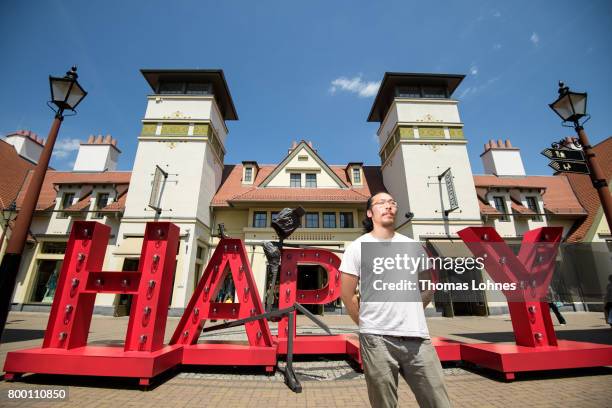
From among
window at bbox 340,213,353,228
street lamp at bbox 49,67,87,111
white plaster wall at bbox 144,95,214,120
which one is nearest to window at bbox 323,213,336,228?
window at bbox 340,213,353,228

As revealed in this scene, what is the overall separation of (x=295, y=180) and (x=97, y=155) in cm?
1683

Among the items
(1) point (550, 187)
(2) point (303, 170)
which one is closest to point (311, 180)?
(2) point (303, 170)

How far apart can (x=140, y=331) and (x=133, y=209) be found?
1527 centimetres

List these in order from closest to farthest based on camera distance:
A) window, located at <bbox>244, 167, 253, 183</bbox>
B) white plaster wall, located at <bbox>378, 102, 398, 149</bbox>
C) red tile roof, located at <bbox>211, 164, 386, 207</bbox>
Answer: red tile roof, located at <bbox>211, 164, 386, 207</bbox>
white plaster wall, located at <bbox>378, 102, 398, 149</bbox>
window, located at <bbox>244, 167, 253, 183</bbox>

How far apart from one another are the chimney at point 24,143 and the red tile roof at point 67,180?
122 inches

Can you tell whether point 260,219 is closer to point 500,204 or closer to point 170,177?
point 170,177

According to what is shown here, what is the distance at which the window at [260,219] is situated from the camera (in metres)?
18.1

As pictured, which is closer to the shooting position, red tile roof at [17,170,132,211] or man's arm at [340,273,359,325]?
man's arm at [340,273,359,325]

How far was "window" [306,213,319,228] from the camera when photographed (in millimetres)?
18078

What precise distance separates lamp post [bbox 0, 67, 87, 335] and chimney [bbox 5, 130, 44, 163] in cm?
2602

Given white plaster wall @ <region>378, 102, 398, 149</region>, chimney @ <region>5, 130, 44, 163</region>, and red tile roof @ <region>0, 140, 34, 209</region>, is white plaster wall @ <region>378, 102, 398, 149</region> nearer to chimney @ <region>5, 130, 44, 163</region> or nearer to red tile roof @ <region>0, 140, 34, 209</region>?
red tile roof @ <region>0, 140, 34, 209</region>

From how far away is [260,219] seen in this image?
1830 centimetres

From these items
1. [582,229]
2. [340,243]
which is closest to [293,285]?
[340,243]

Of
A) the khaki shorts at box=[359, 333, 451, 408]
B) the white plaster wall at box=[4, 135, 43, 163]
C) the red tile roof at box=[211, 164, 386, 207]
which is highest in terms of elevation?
the white plaster wall at box=[4, 135, 43, 163]
